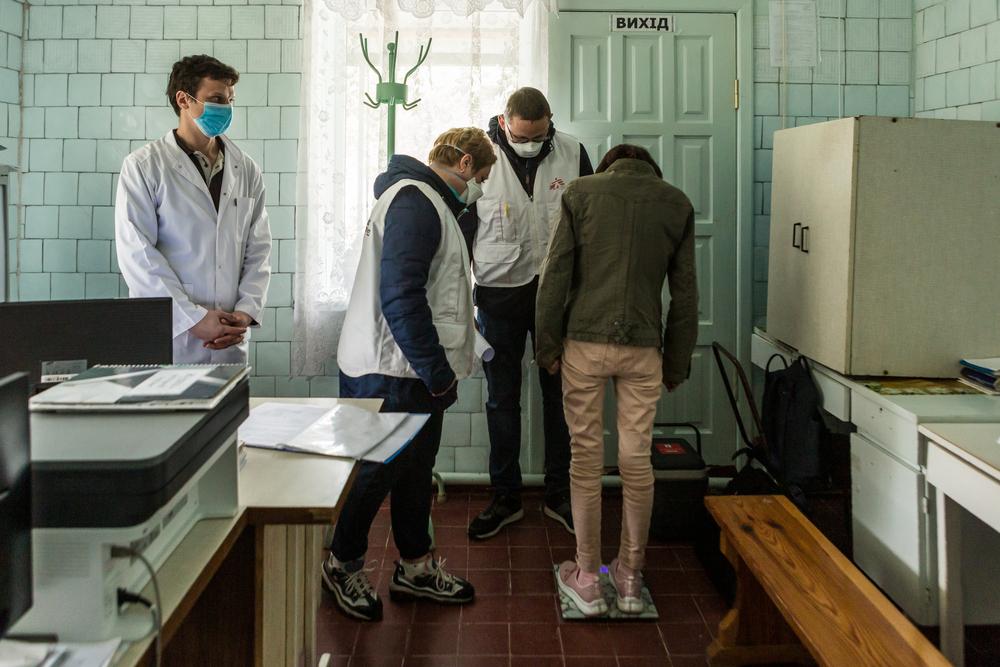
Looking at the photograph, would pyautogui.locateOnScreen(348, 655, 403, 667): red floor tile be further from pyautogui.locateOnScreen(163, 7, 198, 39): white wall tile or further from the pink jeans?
pyautogui.locateOnScreen(163, 7, 198, 39): white wall tile

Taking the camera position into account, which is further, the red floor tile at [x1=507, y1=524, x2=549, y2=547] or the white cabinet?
the red floor tile at [x1=507, y1=524, x2=549, y2=547]

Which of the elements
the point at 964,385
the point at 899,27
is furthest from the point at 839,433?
the point at 899,27

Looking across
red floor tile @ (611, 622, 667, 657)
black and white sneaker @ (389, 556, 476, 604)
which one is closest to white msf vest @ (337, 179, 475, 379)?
black and white sneaker @ (389, 556, 476, 604)

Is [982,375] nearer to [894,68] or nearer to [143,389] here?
[894,68]

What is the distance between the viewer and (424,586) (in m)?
2.78

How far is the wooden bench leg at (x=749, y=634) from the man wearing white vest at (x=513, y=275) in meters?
1.05

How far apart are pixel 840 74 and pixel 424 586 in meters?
3.11

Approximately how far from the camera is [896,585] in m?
2.49

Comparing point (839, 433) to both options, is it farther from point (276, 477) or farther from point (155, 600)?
point (155, 600)

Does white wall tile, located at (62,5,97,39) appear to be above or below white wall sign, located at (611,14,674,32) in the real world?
below

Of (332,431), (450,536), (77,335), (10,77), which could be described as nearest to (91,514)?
(77,335)

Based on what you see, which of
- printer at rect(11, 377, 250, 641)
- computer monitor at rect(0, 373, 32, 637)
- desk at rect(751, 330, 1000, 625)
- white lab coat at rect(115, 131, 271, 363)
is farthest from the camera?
white lab coat at rect(115, 131, 271, 363)

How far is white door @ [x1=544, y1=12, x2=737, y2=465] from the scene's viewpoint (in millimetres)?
3773

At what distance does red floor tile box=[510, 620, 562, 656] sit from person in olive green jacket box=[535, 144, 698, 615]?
0.15 m
